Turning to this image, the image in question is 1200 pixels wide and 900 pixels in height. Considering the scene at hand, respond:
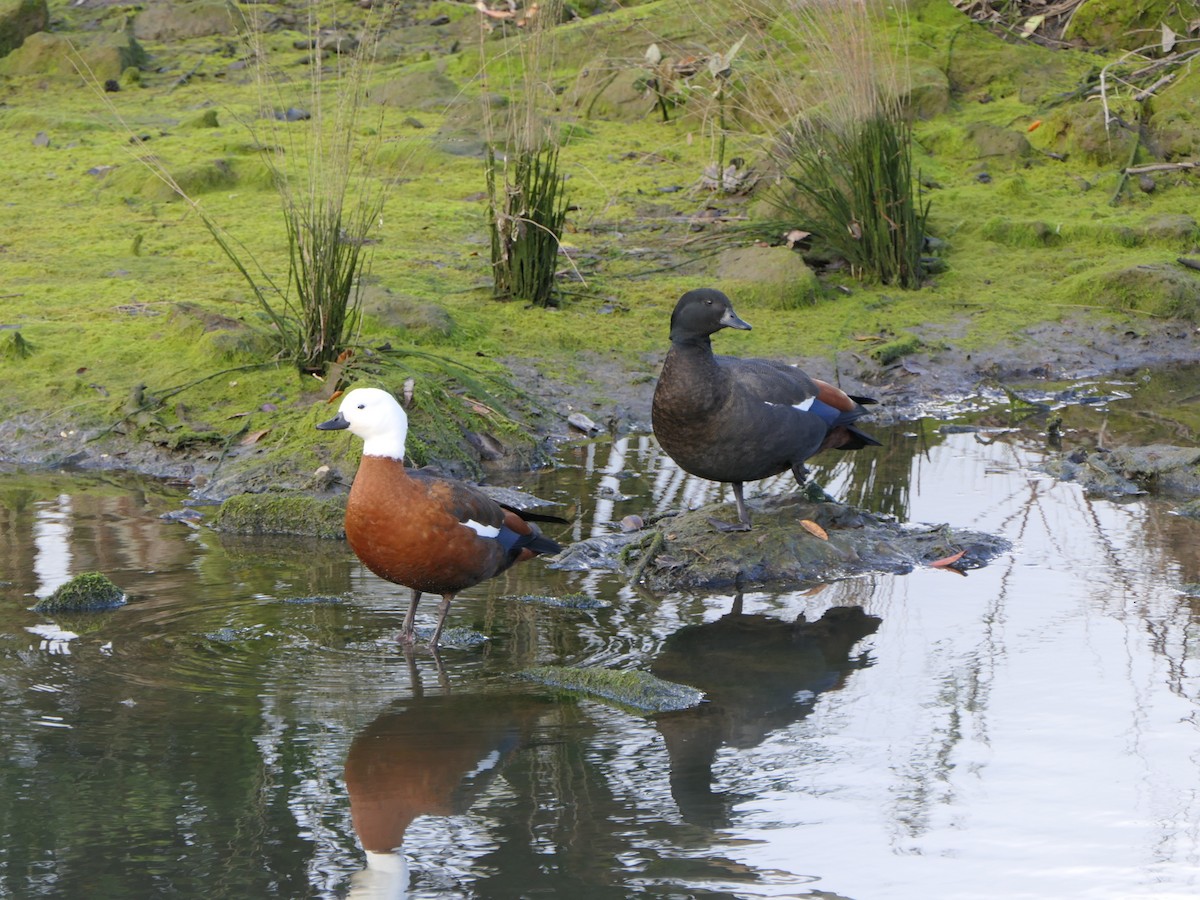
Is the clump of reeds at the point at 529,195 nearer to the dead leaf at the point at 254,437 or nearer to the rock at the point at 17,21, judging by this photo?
the dead leaf at the point at 254,437

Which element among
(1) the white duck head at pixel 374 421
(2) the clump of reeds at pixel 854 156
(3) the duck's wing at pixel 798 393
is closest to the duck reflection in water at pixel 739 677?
(3) the duck's wing at pixel 798 393

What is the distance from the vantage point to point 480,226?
35.7ft

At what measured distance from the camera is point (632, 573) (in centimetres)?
605

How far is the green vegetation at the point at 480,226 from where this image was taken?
25.9ft

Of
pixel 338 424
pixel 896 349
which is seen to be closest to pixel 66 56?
pixel 896 349

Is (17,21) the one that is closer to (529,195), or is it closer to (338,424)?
(529,195)

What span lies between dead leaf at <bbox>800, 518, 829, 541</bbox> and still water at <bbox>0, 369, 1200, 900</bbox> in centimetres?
26

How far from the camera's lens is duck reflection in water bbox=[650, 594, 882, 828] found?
4.23 m

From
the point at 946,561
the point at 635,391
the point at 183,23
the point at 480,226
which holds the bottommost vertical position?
the point at 946,561

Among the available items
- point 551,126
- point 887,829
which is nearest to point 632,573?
point 887,829

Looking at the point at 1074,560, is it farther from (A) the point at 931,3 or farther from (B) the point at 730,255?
(A) the point at 931,3

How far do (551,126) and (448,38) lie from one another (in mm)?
8071

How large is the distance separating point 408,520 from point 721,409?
4.84 feet

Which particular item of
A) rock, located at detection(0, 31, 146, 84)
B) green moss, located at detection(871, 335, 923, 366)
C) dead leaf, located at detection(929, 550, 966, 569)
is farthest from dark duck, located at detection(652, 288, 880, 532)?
rock, located at detection(0, 31, 146, 84)
